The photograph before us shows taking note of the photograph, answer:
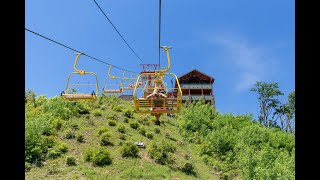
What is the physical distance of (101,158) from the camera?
2328cm

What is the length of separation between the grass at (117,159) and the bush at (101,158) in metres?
0.28

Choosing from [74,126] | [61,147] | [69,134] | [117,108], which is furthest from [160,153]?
[117,108]

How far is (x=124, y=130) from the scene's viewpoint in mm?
29844

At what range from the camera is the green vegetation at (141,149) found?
22.5m

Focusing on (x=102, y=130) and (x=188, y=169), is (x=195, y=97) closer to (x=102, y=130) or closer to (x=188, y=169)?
(x=102, y=130)

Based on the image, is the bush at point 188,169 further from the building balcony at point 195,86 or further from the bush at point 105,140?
the building balcony at point 195,86

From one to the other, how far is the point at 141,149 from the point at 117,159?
265 cm

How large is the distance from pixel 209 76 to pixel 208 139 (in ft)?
55.7

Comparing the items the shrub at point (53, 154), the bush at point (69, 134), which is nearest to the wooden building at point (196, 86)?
the bush at point (69, 134)

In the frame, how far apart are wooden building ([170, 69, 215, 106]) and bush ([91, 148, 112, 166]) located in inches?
913

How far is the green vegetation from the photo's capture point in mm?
22516

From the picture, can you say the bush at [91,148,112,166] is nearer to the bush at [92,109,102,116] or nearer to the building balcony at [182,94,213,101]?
the bush at [92,109,102,116]
